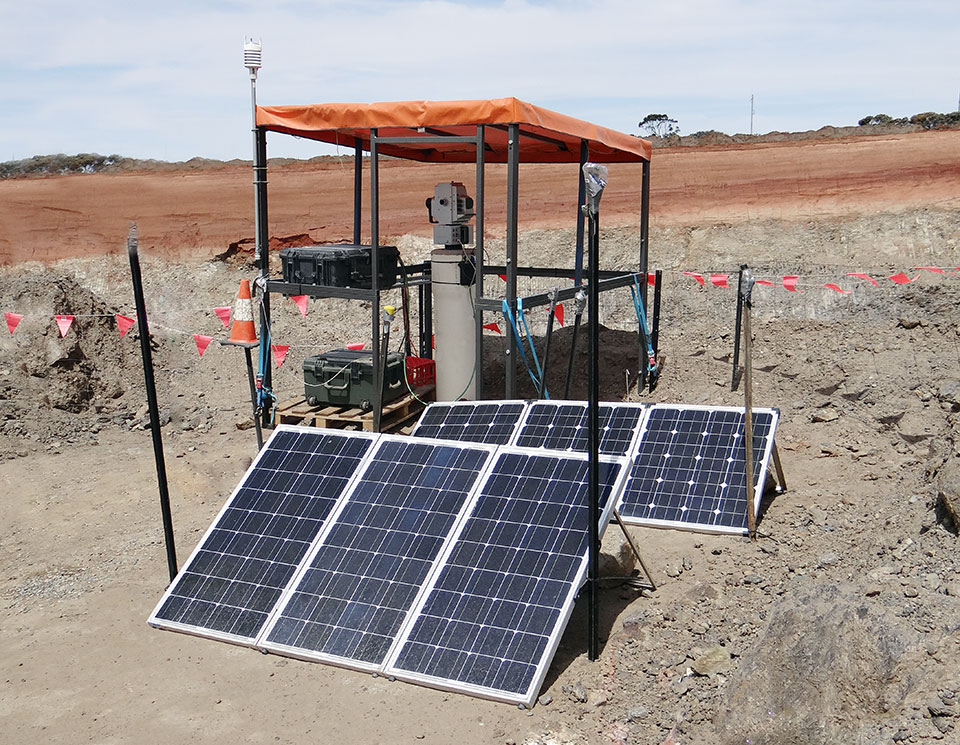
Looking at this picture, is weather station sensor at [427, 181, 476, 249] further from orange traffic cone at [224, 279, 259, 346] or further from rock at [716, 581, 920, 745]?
rock at [716, 581, 920, 745]

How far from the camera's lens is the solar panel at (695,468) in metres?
9.73

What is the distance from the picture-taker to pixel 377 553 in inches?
Answer: 306

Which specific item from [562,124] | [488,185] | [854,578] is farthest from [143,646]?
[488,185]

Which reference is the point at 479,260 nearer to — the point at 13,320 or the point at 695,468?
the point at 695,468

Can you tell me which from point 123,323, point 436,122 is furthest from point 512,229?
point 123,323

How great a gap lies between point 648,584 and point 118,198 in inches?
1060

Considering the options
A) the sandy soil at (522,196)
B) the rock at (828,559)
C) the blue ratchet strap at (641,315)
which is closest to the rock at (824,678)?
the rock at (828,559)

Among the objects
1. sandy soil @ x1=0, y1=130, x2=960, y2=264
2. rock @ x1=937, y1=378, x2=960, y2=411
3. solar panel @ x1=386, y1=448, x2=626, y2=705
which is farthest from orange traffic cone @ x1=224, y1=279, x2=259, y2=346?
sandy soil @ x1=0, y1=130, x2=960, y2=264

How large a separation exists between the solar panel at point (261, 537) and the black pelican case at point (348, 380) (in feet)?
9.37

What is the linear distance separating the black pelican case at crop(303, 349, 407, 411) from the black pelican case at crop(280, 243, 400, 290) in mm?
1071

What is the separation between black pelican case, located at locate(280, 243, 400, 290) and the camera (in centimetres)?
1162

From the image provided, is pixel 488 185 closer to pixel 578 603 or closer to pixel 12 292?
pixel 12 292

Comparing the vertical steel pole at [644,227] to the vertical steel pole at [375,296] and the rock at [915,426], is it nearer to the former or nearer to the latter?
the rock at [915,426]

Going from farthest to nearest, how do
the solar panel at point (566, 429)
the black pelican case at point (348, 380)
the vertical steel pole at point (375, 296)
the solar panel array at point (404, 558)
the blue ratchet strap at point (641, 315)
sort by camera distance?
the blue ratchet strap at point (641, 315) < the black pelican case at point (348, 380) < the vertical steel pole at point (375, 296) < the solar panel at point (566, 429) < the solar panel array at point (404, 558)
